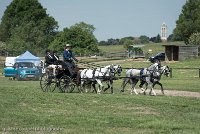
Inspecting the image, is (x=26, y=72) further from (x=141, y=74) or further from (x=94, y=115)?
(x=94, y=115)

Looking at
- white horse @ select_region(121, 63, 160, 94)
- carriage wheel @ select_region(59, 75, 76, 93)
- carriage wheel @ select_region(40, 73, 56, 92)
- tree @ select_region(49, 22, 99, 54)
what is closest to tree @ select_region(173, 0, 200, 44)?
tree @ select_region(49, 22, 99, 54)

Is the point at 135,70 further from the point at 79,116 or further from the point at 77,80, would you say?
the point at 79,116

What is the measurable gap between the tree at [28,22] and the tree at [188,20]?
26.3m

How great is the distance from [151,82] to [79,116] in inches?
449

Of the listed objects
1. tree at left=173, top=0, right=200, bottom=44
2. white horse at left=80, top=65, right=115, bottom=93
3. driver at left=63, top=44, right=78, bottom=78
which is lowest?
white horse at left=80, top=65, right=115, bottom=93

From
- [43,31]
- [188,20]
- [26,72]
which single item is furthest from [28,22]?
[26,72]

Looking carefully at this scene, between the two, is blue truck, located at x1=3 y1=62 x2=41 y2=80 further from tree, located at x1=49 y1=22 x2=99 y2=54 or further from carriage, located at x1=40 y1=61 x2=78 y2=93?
tree, located at x1=49 y1=22 x2=99 y2=54

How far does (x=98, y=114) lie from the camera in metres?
16.9

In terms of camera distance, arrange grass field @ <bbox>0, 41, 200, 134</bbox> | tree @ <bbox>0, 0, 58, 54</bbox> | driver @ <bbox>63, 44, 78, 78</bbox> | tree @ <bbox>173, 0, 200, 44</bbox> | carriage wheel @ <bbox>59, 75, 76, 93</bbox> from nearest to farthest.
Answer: grass field @ <bbox>0, 41, 200, 134</bbox>
driver @ <bbox>63, 44, 78, 78</bbox>
carriage wheel @ <bbox>59, 75, 76, 93</bbox>
tree @ <bbox>173, 0, 200, 44</bbox>
tree @ <bbox>0, 0, 58, 54</bbox>

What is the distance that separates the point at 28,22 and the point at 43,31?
3.59m

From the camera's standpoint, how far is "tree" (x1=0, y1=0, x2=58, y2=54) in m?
109

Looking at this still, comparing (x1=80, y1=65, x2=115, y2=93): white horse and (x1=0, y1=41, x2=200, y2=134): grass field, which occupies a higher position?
(x1=80, y1=65, x2=115, y2=93): white horse

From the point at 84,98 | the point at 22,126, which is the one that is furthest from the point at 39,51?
the point at 22,126

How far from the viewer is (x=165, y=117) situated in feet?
53.8
